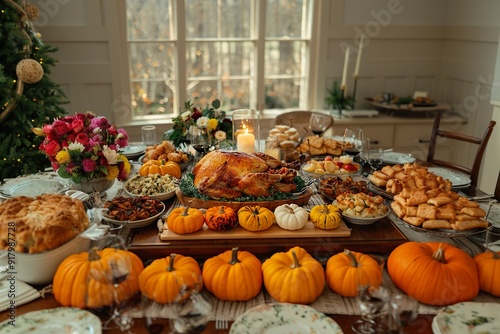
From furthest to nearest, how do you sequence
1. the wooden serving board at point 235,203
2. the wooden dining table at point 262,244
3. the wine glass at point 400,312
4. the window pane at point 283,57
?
the window pane at point 283,57
the wooden serving board at point 235,203
the wooden dining table at point 262,244
the wine glass at point 400,312

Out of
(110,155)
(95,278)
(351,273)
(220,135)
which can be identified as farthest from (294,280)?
(220,135)

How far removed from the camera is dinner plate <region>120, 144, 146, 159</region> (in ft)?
8.29

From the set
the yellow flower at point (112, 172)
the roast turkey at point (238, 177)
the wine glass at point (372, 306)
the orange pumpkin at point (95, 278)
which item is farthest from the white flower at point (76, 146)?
the wine glass at point (372, 306)

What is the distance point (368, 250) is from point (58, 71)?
10.4 feet

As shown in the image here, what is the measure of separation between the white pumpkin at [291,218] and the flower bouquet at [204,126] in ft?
3.16

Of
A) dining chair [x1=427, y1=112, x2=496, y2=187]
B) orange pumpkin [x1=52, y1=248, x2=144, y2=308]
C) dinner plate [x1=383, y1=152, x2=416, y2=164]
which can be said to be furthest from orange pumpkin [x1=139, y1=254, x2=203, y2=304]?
dining chair [x1=427, y1=112, x2=496, y2=187]

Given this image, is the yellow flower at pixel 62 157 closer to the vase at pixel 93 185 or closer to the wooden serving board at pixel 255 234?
the vase at pixel 93 185

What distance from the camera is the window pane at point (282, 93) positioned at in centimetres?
431

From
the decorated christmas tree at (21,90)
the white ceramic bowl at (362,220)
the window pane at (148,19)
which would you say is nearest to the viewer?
the white ceramic bowl at (362,220)

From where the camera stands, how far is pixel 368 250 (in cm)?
152

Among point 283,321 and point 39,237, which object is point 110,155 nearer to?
point 39,237

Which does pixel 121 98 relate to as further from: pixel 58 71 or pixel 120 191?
pixel 120 191

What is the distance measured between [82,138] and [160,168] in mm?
429

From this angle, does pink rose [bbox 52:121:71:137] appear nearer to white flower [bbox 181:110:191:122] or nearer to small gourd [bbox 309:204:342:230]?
white flower [bbox 181:110:191:122]
